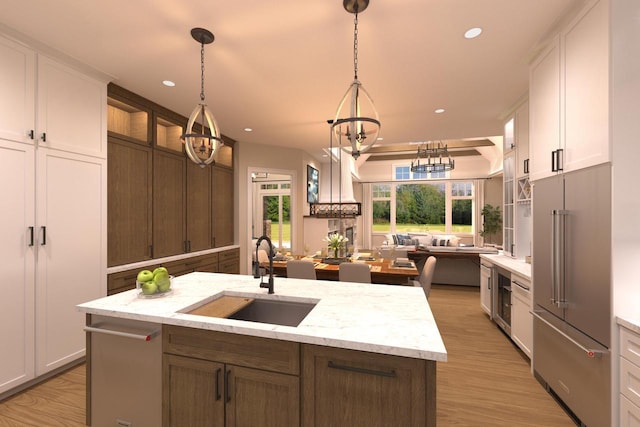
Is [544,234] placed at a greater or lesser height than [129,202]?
lesser

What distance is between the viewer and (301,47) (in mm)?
2371

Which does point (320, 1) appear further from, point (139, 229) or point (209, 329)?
point (139, 229)

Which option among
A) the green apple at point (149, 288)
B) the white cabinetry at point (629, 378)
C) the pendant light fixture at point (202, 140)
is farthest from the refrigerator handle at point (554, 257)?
the green apple at point (149, 288)

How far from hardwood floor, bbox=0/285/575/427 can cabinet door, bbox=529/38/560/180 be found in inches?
69.5

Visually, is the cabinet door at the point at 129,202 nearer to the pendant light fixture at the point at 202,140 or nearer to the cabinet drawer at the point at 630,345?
the pendant light fixture at the point at 202,140

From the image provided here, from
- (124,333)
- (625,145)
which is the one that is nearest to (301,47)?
(625,145)

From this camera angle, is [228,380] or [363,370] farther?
[228,380]

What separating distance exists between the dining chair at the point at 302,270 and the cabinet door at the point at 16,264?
2267 mm

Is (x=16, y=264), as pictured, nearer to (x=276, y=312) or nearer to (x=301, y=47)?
(x=276, y=312)

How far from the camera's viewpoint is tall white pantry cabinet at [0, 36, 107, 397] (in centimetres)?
221

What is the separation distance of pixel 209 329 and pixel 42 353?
2.15 metres

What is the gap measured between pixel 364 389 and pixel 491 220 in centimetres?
959

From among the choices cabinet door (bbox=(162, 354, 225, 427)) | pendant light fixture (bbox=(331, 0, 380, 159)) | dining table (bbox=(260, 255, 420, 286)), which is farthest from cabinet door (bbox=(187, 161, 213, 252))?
pendant light fixture (bbox=(331, 0, 380, 159))

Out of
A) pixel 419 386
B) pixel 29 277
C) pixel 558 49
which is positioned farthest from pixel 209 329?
pixel 558 49
